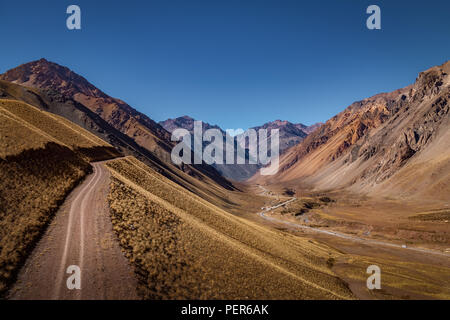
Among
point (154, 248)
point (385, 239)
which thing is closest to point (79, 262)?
point (154, 248)

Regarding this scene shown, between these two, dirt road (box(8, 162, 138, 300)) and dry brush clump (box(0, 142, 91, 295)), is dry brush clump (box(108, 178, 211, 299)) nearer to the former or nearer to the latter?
dirt road (box(8, 162, 138, 300))

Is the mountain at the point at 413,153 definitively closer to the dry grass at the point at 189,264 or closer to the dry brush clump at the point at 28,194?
the dry grass at the point at 189,264

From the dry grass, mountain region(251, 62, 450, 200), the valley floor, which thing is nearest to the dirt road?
the dry grass

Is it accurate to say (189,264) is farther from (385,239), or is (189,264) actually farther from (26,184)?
(385,239)

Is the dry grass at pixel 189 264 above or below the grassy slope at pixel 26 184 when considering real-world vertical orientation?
below

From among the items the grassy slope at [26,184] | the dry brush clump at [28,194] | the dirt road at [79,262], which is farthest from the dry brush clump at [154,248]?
the grassy slope at [26,184]

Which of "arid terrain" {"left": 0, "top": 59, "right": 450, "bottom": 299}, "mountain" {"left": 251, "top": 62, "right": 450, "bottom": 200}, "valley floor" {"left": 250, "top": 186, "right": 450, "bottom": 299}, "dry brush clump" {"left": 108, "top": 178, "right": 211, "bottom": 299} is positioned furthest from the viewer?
"mountain" {"left": 251, "top": 62, "right": 450, "bottom": 200}
